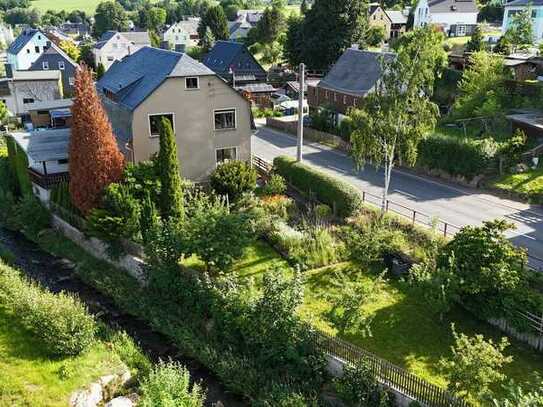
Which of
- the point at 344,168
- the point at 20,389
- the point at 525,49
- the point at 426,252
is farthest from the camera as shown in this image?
the point at 525,49

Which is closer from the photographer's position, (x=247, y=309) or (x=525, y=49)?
(x=247, y=309)

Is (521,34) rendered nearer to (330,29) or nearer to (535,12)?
(535,12)

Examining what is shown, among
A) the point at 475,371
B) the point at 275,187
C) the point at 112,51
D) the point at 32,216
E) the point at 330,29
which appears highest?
the point at 330,29

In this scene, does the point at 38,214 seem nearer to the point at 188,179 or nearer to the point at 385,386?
the point at 188,179

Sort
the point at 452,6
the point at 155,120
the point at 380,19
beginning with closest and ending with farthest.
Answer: the point at 155,120
the point at 452,6
the point at 380,19

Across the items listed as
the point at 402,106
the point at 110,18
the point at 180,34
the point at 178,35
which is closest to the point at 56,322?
the point at 402,106

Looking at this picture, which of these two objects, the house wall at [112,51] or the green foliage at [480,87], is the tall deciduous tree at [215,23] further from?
the green foliage at [480,87]

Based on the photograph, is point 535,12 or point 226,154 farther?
point 535,12

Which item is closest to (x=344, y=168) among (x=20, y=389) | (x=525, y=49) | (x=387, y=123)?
→ (x=387, y=123)
